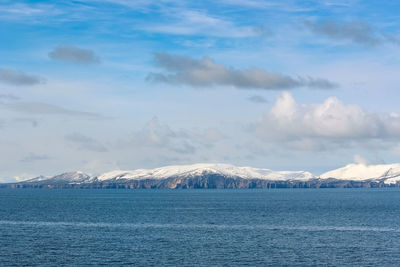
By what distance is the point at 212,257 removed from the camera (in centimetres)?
6956

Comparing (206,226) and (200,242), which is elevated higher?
(206,226)

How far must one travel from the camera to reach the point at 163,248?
76.9 meters

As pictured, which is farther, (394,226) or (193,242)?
(394,226)

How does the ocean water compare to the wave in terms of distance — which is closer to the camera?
the ocean water

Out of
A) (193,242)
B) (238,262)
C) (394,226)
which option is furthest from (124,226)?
(394,226)

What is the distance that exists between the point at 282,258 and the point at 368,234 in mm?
31002

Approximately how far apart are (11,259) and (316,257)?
4037cm

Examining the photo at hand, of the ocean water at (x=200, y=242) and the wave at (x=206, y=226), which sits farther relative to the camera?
the wave at (x=206, y=226)

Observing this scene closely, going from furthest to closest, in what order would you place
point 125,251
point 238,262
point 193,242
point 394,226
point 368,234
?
point 394,226, point 368,234, point 193,242, point 125,251, point 238,262

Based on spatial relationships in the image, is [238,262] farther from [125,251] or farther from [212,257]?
[125,251]

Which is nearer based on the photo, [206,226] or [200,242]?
[200,242]

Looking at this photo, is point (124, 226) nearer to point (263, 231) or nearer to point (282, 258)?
point (263, 231)

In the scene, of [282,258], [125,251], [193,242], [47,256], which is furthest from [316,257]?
[47,256]

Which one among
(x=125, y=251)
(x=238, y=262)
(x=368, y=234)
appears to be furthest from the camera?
(x=368, y=234)
